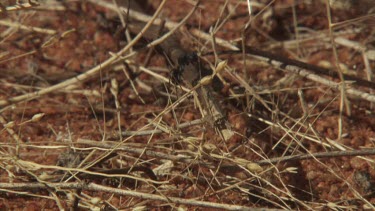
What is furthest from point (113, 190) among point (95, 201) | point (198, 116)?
point (198, 116)

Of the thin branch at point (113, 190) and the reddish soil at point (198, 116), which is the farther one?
the reddish soil at point (198, 116)

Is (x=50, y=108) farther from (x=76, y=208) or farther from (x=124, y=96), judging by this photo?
(x=76, y=208)

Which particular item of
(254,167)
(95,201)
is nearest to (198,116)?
(254,167)

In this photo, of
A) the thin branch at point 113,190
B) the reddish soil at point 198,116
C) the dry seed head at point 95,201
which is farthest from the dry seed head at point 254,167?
the dry seed head at point 95,201

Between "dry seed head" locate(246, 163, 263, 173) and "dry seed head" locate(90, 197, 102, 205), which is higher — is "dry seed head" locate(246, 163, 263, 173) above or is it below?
above

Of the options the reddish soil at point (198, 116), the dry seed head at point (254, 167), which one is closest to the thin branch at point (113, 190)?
the reddish soil at point (198, 116)

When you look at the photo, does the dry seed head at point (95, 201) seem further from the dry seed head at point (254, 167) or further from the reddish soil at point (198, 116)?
the dry seed head at point (254, 167)

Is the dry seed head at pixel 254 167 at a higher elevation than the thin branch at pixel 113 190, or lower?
higher

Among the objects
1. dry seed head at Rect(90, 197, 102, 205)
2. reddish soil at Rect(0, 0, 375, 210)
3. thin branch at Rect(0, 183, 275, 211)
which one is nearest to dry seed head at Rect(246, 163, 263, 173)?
reddish soil at Rect(0, 0, 375, 210)

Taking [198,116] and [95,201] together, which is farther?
[198,116]

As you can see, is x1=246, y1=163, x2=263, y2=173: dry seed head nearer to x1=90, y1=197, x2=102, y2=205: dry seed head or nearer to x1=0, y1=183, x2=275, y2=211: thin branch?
x1=0, y1=183, x2=275, y2=211: thin branch

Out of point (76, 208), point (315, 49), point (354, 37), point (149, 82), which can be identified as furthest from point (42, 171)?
point (354, 37)

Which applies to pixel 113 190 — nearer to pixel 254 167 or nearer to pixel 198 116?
pixel 254 167
